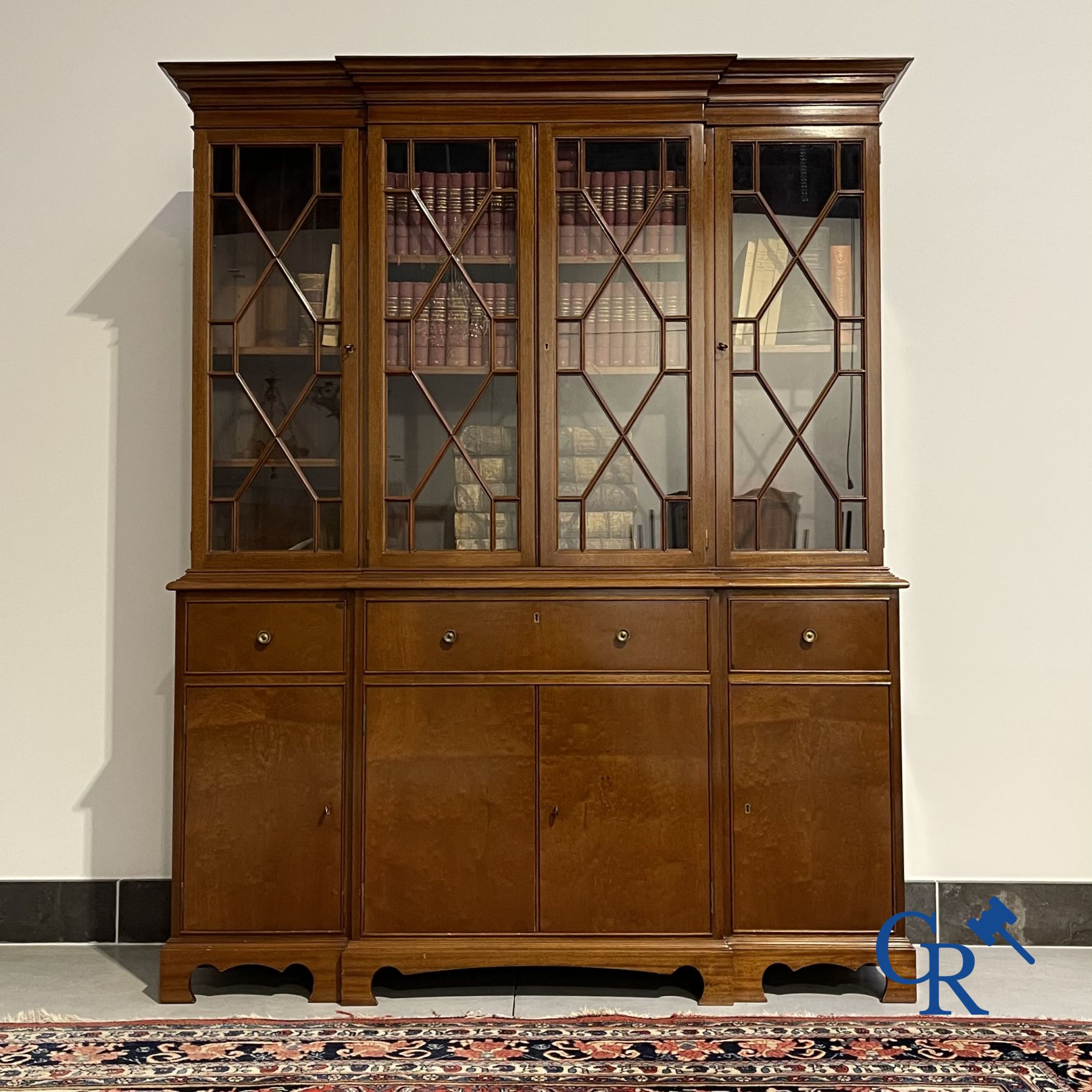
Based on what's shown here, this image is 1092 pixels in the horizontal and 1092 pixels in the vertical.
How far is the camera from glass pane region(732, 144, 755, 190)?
258cm

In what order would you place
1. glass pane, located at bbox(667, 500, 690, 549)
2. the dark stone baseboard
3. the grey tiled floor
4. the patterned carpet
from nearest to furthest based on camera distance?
the patterned carpet, the grey tiled floor, glass pane, located at bbox(667, 500, 690, 549), the dark stone baseboard

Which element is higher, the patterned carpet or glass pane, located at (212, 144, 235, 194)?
glass pane, located at (212, 144, 235, 194)

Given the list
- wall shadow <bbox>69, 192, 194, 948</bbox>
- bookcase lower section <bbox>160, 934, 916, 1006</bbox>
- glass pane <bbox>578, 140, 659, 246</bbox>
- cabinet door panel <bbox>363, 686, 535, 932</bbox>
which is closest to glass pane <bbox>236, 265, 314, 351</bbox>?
wall shadow <bbox>69, 192, 194, 948</bbox>

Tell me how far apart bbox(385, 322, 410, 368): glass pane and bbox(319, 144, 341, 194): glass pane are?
1.15 ft

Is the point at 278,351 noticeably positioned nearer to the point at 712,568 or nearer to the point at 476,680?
the point at 476,680

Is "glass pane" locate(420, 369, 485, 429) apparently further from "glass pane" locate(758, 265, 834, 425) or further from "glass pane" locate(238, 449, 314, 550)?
"glass pane" locate(758, 265, 834, 425)

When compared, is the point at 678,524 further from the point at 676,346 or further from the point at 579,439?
the point at 676,346

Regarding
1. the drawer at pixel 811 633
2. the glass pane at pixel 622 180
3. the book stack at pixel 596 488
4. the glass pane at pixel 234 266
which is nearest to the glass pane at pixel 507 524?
the book stack at pixel 596 488

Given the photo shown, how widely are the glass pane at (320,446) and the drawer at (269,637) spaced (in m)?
0.28

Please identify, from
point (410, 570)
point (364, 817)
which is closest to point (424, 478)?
point (410, 570)

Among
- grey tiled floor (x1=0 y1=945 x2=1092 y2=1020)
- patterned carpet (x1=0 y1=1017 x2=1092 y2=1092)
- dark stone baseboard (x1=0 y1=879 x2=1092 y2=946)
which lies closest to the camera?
patterned carpet (x1=0 y1=1017 x2=1092 y2=1092)

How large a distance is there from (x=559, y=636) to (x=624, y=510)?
0.33 metres

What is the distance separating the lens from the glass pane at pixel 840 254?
2.59m

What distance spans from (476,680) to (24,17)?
2.29 metres
